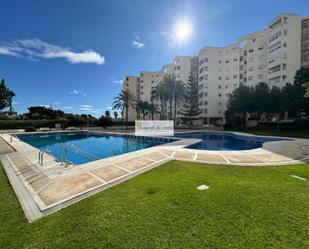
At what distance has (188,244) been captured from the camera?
99.1 inches

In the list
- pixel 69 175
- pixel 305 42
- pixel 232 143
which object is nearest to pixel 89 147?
pixel 69 175

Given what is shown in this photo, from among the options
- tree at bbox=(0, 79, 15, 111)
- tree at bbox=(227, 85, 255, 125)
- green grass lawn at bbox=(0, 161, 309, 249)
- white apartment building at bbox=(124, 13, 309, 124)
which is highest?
white apartment building at bbox=(124, 13, 309, 124)

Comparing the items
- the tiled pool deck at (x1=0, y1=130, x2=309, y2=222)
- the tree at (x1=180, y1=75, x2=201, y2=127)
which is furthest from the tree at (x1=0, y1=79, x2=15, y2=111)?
the tree at (x1=180, y1=75, x2=201, y2=127)

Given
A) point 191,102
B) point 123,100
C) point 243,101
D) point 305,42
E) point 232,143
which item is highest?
point 305,42

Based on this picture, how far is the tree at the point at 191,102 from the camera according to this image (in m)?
43.2

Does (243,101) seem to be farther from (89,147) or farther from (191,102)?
(89,147)

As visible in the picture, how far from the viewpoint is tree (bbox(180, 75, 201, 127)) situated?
43.2 m

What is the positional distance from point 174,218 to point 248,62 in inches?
1904

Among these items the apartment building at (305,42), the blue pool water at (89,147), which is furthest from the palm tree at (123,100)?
the apartment building at (305,42)

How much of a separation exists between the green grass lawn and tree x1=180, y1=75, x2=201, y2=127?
128ft

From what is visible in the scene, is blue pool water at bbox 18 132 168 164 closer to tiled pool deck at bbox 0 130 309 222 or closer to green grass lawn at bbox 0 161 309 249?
tiled pool deck at bbox 0 130 309 222

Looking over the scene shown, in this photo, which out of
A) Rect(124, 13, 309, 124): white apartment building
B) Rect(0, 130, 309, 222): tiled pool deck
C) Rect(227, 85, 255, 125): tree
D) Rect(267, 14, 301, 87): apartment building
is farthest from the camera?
Rect(124, 13, 309, 124): white apartment building

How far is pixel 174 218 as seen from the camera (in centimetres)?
323

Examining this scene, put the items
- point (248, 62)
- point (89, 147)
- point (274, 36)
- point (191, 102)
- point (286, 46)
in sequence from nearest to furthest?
1. point (89, 147)
2. point (286, 46)
3. point (274, 36)
4. point (248, 62)
5. point (191, 102)
